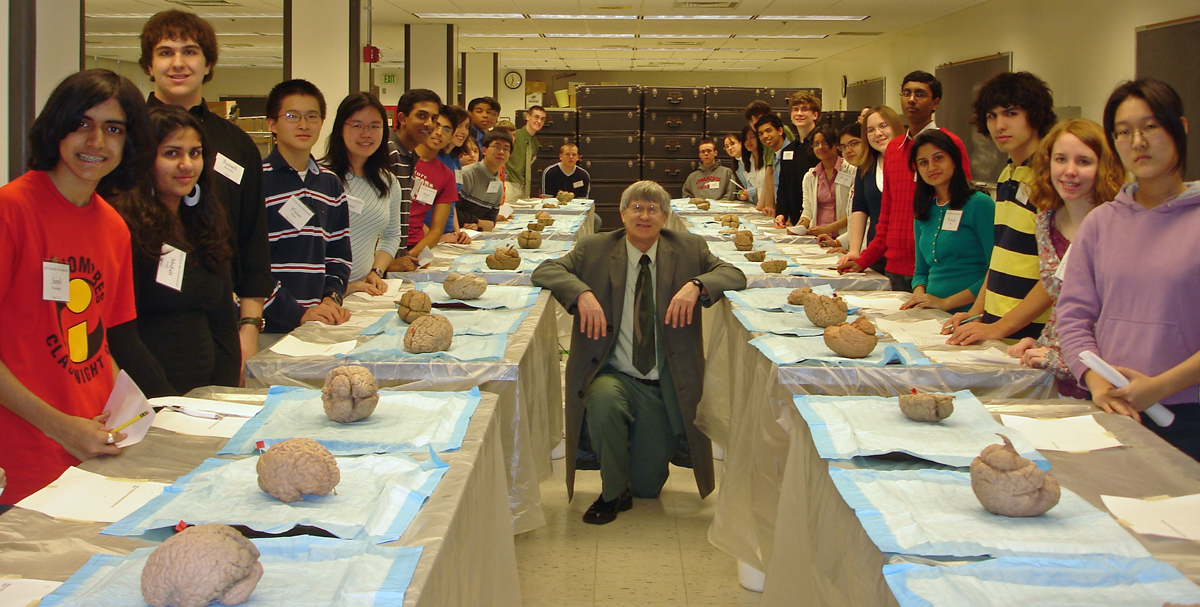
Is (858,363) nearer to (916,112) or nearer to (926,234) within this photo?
(926,234)

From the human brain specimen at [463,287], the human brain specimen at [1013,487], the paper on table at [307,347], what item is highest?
the human brain specimen at [463,287]

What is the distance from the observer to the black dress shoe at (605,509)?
10.2 ft

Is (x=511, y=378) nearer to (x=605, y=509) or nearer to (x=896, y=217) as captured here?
(x=605, y=509)

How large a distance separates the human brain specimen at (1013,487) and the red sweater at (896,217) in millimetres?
2401

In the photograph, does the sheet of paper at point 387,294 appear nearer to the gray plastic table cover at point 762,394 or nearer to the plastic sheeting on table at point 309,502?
the gray plastic table cover at point 762,394

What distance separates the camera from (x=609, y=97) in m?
9.83

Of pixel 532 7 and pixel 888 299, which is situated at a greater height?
pixel 532 7

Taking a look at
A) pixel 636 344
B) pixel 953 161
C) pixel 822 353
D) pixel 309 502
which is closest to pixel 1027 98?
pixel 953 161

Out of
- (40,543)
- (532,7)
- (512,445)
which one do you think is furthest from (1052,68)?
(40,543)

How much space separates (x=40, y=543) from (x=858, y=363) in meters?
1.73

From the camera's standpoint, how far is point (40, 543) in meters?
1.17

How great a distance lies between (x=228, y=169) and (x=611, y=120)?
7.84m

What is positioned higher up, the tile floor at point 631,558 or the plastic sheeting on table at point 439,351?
the plastic sheeting on table at point 439,351

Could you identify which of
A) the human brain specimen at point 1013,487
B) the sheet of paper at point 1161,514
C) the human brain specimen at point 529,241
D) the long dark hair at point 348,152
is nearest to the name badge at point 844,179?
the human brain specimen at point 529,241
